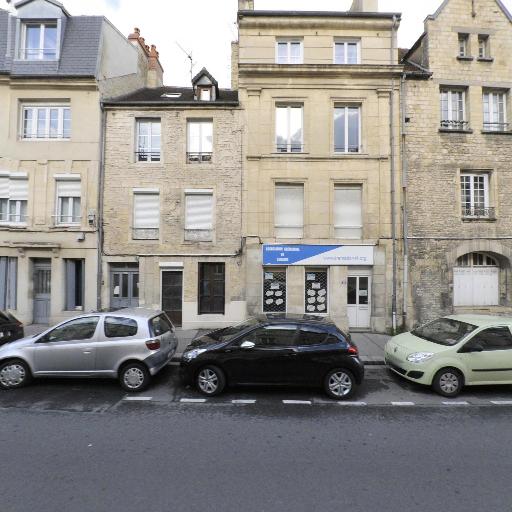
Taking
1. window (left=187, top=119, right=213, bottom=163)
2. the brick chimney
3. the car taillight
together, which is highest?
the brick chimney

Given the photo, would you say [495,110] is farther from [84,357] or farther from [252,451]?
[84,357]

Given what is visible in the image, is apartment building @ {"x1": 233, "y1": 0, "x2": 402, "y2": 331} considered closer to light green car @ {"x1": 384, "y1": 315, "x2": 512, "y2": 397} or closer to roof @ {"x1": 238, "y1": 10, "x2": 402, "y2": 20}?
roof @ {"x1": 238, "y1": 10, "x2": 402, "y2": 20}

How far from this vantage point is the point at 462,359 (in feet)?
21.2

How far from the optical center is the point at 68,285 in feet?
40.6

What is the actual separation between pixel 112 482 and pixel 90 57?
13.6 meters

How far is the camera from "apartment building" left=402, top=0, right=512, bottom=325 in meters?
12.2

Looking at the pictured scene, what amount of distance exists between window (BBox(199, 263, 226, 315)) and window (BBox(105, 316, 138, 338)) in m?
5.53

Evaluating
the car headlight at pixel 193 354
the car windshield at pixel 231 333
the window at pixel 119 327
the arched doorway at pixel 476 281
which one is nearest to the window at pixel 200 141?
the window at pixel 119 327

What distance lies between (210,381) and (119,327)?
2.13m

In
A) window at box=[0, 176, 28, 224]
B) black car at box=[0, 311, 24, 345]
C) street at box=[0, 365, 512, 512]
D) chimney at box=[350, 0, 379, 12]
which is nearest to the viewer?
street at box=[0, 365, 512, 512]

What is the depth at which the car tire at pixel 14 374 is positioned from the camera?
652cm

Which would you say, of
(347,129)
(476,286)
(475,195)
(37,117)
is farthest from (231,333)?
(37,117)

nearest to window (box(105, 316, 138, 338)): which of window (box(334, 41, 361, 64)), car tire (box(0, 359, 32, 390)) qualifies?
car tire (box(0, 359, 32, 390))

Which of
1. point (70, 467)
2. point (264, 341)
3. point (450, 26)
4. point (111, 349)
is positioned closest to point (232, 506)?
point (70, 467)
